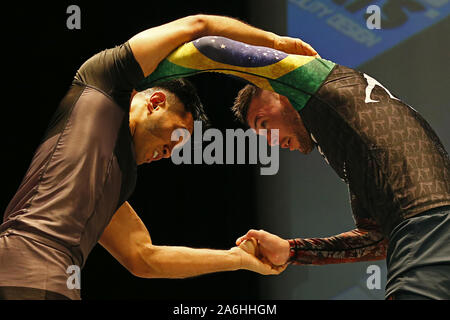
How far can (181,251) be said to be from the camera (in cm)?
204

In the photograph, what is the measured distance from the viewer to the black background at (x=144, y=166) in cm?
230

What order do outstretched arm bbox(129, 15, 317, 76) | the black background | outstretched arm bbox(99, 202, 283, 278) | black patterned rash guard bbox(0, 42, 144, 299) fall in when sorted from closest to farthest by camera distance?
black patterned rash guard bbox(0, 42, 144, 299), outstretched arm bbox(129, 15, 317, 76), outstretched arm bbox(99, 202, 283, 278), the black background

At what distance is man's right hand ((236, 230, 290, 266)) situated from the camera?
→ 6.68ft

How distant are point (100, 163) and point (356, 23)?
138 centimetres

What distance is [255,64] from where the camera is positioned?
1.62 m

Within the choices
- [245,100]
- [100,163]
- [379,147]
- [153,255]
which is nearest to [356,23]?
[245,100]

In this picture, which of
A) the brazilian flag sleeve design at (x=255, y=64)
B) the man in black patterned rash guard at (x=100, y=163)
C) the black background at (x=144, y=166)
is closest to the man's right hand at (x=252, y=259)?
the man in black patterned rash guard at (x=100, y=163)

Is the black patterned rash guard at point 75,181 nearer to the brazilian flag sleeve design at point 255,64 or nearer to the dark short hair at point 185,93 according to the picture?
the brazilian flag sleeve design at point 255,64

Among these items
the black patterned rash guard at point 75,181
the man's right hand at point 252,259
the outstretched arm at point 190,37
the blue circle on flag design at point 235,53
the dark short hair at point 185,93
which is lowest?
the man's right hand at point 252,259

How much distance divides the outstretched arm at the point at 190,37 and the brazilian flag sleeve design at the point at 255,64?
33 millimetres

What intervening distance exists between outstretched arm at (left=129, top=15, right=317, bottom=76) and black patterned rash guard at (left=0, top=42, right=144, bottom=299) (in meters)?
0.04

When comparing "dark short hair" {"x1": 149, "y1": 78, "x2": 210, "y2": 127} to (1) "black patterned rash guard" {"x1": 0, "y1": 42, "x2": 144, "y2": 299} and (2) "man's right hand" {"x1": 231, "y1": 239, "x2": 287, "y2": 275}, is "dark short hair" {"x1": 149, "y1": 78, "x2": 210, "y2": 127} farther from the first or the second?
(2) "man's right hand" {"x1": 231, "y1": 239, "x2": 287, "y2": 275}

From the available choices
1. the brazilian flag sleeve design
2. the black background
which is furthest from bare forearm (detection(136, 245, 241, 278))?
the brazilian flag sleeve design

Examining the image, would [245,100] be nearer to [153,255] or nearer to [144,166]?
[153,255]
